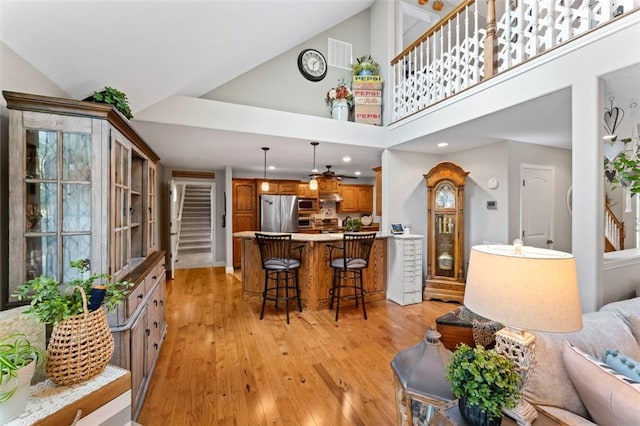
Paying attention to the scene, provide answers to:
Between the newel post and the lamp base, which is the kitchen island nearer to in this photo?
the newel post

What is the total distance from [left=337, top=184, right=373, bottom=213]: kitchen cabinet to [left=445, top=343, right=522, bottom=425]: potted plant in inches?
258

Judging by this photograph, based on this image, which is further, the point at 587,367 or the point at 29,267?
the point at 29,267

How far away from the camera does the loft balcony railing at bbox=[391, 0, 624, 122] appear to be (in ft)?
7.01

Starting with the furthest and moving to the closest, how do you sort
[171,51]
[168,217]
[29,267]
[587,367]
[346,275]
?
[168,217] < [346,275] < [171,51] < [29,267] < [587,367]

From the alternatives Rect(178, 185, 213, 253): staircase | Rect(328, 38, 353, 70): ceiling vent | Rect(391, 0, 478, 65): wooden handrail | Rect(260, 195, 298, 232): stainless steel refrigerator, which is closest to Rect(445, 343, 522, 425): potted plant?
Rect(391, 0, 478, 65): wooden handrail

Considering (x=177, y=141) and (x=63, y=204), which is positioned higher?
(x=177, y=141)

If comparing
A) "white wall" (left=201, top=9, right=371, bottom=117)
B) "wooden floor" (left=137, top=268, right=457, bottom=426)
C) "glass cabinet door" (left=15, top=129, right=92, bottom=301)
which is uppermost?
"white wall" (left=201, top=9, right=371, bottom=117)

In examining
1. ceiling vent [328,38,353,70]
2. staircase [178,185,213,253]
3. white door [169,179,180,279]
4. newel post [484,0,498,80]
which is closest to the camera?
newel post [484,0,498,80]

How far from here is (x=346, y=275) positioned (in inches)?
157

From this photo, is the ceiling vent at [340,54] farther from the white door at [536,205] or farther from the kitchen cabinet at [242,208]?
the white door at [536,205]

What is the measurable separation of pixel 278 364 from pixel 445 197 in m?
3.33

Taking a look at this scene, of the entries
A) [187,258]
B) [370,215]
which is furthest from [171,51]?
[370,215]

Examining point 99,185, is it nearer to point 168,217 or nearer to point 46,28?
point 46,28

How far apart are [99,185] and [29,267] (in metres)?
0.54
